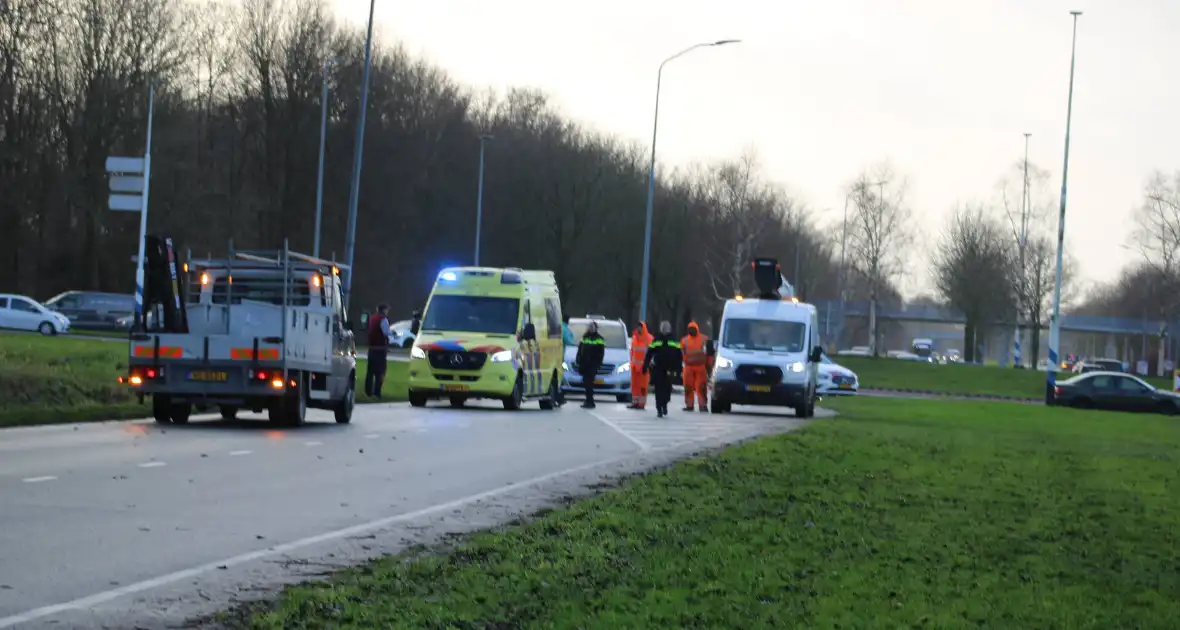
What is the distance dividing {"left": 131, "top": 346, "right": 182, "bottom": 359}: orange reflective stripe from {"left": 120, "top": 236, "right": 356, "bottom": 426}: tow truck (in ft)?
0.04

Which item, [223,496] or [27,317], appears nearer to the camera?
[223,496]

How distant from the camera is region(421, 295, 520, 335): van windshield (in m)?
31.9

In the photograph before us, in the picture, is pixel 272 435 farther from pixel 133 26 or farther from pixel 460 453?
pixel 133 26

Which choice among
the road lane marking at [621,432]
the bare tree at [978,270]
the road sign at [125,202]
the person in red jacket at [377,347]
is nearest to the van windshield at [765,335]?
the road lane marking at [621,432]

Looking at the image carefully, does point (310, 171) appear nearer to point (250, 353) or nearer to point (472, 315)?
point (472, 315)

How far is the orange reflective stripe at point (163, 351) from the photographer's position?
893 inches

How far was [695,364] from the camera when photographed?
1388 inches

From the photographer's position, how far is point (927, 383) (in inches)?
3046

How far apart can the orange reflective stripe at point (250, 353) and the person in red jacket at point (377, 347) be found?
426 inches

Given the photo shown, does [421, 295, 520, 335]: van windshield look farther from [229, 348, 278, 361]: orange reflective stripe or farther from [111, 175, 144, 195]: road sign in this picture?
[229, 348, 278, 361]: orange reflective stripe

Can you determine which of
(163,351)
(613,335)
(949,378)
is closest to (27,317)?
(613,335)

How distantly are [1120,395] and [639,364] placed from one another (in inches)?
958

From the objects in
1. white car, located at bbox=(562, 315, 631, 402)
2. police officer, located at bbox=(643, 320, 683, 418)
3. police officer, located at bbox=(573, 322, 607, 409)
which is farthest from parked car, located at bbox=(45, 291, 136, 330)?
police officer, located at bbox=(643, 320, 683, 418)

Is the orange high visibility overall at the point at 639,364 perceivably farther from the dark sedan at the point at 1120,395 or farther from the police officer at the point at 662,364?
the dark sedan at the point at 1120,395
